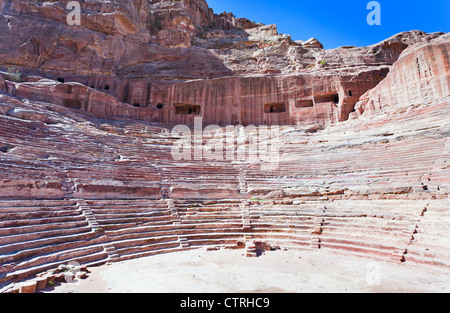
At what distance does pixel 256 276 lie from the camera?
18.2 ft

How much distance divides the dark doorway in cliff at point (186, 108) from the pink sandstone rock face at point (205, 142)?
0.33 ft

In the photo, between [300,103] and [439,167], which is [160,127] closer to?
[300,103]

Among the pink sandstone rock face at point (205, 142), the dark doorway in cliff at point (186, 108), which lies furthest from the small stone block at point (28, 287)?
the dark doorway in cliff at point (186, 108)

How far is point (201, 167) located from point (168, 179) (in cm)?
210

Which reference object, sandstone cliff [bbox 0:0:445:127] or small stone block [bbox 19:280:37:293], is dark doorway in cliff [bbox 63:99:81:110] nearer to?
sandstone cliff [bbox 0:0:445:127]

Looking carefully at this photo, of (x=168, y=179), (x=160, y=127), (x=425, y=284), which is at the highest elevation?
(x=160, y=127)

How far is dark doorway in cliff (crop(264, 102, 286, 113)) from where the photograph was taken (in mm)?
22159

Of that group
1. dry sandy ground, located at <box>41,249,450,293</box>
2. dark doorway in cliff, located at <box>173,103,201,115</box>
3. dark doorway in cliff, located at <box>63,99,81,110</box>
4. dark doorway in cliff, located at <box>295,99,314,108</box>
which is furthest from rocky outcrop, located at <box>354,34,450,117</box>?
dark doorway in cliff, located at <box>63,99,81,110</box>

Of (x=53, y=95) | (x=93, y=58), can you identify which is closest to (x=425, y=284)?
(x=53, y=95)

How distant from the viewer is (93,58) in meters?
25.2

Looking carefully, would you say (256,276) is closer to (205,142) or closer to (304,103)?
(205,142)

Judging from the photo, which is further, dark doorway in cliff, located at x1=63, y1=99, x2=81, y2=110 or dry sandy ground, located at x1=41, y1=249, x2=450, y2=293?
dark doorway in cliff, located at x1=63, y1=99, x2=81, y2=110

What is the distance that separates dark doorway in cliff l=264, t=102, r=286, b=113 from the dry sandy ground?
53.7ft

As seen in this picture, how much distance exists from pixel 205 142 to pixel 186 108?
22.2ft
